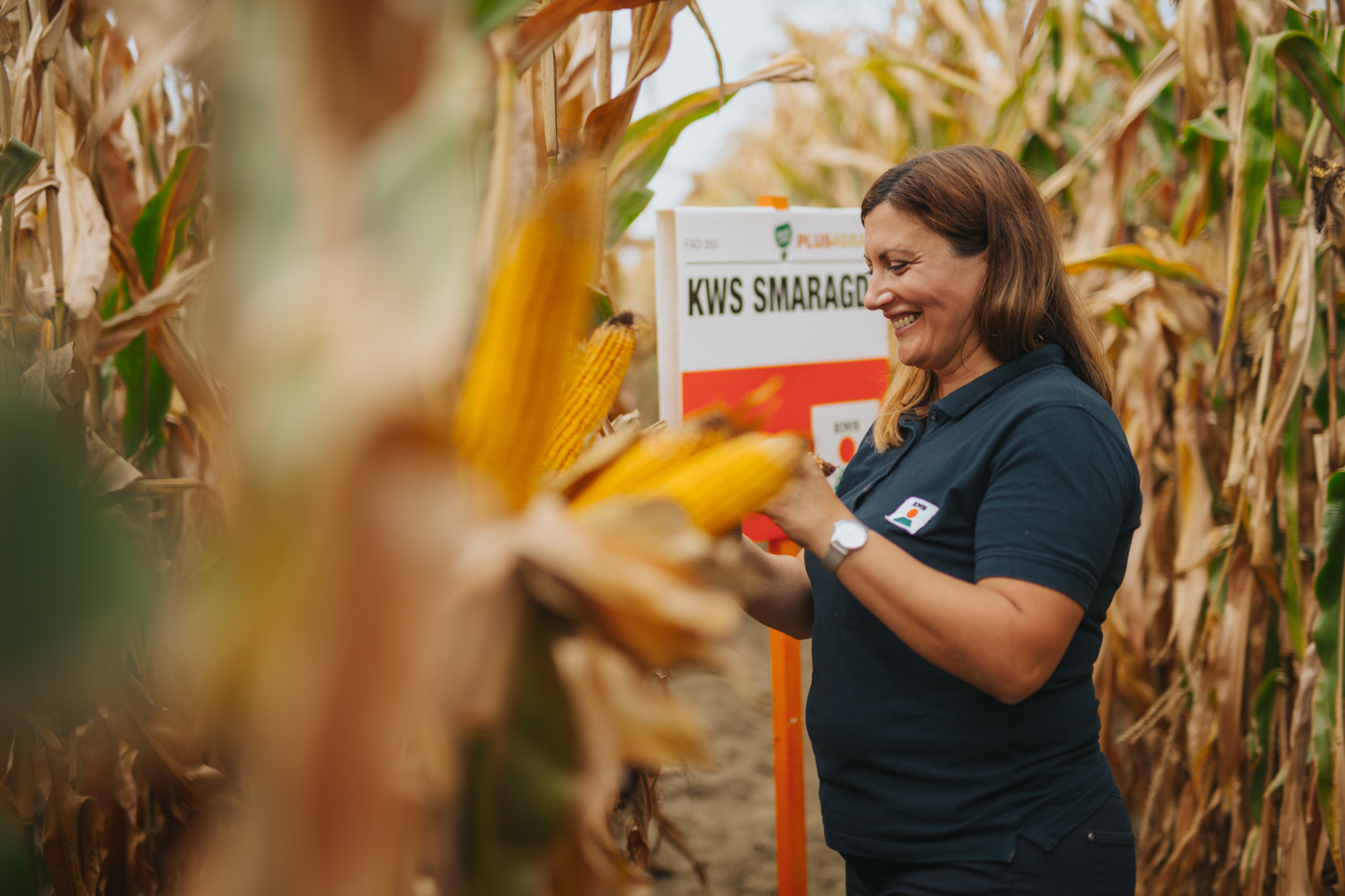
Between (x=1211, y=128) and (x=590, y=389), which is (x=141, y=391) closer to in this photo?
(x=590, y=389)

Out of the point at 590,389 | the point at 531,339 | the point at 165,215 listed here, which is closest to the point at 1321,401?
the point at 590,389

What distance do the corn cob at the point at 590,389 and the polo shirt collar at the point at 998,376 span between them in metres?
0.47

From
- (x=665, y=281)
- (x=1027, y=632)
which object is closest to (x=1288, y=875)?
(x=1027, y=632)

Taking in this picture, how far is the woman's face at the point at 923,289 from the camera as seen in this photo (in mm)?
990

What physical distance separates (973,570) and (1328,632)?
0.71m

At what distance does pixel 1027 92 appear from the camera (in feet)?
6.58

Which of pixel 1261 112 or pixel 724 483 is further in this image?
pixel 1261 112

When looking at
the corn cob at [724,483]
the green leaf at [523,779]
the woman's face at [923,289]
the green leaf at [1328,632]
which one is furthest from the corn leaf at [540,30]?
the green leaf at [1328,632]

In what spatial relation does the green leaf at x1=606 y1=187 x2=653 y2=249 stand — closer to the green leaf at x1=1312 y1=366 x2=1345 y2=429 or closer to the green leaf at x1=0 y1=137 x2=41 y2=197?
the green leaf at x1=0 y1=137 x2=41 y2=197

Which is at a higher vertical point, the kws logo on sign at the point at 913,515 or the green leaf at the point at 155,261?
the green leaf at the point at 155,261

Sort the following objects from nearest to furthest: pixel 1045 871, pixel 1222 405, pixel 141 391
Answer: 1. pixel 1045 871
2. pixel 141 391
3. pixel 1222 405

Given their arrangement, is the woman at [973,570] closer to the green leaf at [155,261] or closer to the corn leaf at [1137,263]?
the corn leaf at [1137,263]

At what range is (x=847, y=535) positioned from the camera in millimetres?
767

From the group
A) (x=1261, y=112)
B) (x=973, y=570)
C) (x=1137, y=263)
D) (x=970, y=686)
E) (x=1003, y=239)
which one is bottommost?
(x=970, y=686)
